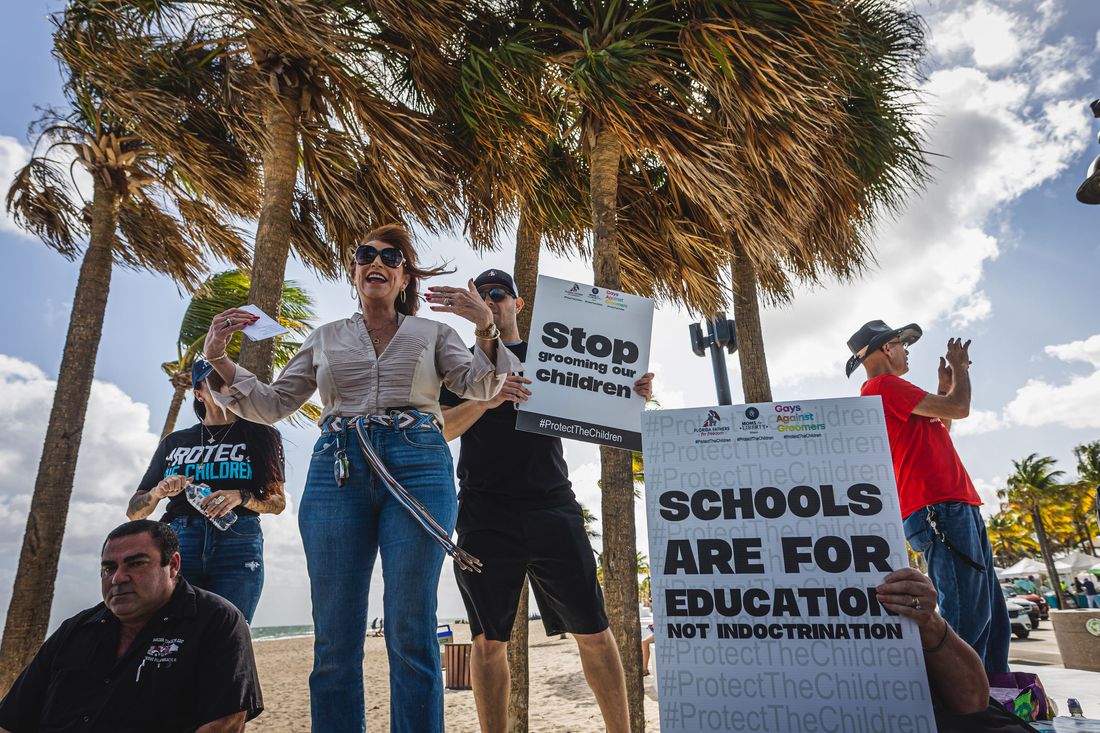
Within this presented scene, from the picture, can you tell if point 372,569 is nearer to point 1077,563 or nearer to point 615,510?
point 615,510

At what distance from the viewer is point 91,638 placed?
189 centimetres

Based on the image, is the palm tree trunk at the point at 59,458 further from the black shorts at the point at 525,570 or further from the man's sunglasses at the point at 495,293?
the man's sunglasses at the point at 495,293

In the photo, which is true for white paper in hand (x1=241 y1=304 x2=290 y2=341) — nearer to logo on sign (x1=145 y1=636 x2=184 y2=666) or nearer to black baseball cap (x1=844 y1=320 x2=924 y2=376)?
logo on sign (x1=145 y1=636 x2=184 y2=666)

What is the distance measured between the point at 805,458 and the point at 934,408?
1760 millimetres

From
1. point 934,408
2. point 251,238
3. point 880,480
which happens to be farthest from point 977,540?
point 251,238

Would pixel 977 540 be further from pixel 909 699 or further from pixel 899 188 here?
pixel 899 188

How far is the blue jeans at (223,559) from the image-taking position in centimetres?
Result: 269

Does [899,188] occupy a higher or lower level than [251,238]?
higher

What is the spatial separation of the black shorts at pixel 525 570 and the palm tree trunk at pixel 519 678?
1.72 metres

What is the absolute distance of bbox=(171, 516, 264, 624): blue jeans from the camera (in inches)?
106

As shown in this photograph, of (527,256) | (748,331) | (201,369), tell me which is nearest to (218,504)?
(201,369)

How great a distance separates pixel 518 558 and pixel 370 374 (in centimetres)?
95

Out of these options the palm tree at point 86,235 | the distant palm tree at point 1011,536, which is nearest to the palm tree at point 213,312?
the palm tree at point 86,235

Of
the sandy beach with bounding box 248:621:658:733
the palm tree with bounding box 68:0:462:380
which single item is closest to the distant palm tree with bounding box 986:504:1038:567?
the sandy beach with bounding box 248:621:658:733
